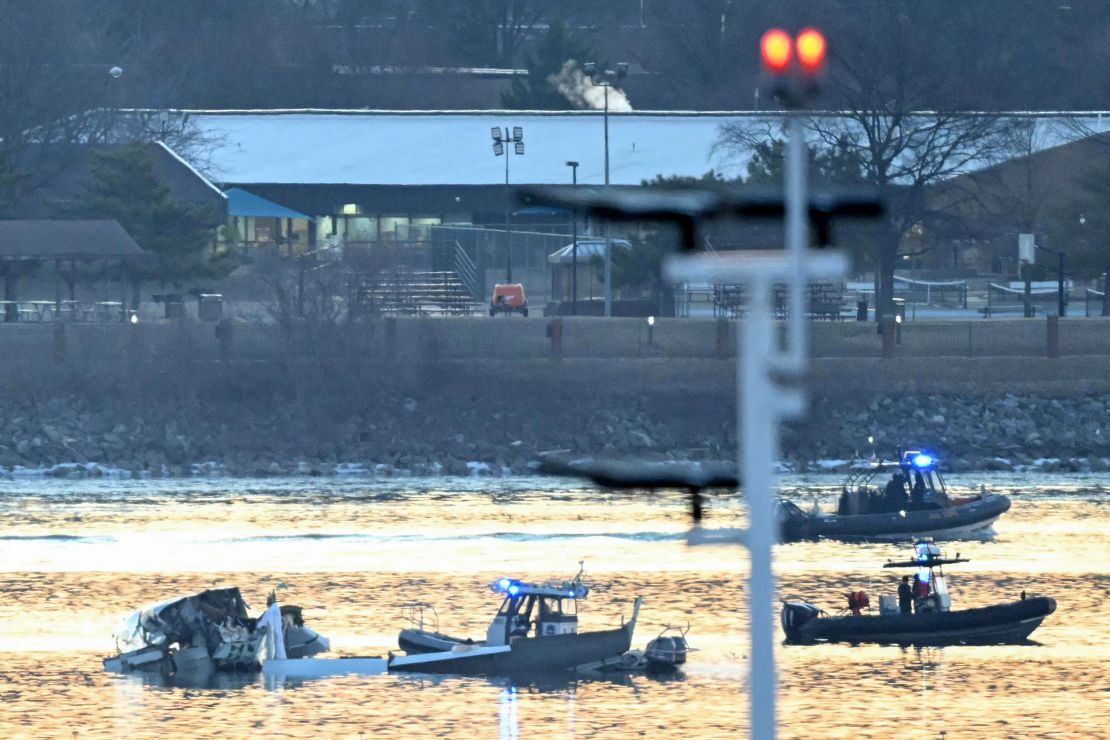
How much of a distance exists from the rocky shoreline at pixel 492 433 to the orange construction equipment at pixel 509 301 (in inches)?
370

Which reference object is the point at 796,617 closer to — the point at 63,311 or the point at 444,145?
the point at 63,311

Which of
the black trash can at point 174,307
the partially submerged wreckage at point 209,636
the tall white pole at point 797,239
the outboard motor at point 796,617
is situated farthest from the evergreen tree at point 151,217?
the tall white pole at point 797,239

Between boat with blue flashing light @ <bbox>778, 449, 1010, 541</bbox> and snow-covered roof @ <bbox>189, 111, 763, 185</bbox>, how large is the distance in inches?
1608

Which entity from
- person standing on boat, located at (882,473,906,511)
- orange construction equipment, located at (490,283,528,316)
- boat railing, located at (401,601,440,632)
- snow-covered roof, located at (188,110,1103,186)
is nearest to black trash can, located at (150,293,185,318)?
orange construction equipment, located at (490,283,528,316)

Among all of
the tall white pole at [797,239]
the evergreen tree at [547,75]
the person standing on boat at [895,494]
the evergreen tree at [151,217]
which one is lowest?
the person standing on boat at [895,494]

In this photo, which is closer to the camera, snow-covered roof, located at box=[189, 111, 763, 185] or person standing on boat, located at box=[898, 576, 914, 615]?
person standing on boat, located at box=[898, 576, 914, 615]

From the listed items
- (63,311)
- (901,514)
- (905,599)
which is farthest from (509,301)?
(905,599)

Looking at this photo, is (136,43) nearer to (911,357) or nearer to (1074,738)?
(911,357)

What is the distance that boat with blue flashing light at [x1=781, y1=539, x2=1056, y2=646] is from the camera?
32.7 metres

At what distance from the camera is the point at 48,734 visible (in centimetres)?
2727

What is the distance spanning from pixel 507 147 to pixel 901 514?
45.9 metres

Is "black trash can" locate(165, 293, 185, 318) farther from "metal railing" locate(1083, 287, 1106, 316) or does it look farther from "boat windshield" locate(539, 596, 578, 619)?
"boat windshield" locate(539, 596, 578, 619)

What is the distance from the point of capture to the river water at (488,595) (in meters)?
28.3

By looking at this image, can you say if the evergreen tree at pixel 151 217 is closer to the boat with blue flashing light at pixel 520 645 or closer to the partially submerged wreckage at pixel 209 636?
the partially submerged wreckage at pixel 209 636
